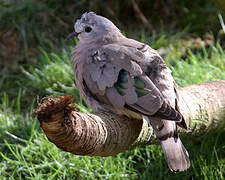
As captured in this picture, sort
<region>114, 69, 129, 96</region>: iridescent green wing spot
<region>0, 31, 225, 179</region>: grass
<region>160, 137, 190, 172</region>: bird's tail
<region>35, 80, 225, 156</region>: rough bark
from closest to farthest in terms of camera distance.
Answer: <region>35, 80, 225, 156</region>: rough bark, <region>160, 137, 190, 172</region>: bird's tail, <region>114, 69, 129, 96</region>: iridescent green wing spot, <region>0, 31, 225, 179</region>: grass

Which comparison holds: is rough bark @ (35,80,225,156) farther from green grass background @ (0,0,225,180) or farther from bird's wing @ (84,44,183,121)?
green grass background @ (0,0,225,180)

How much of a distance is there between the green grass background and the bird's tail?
1.47ft

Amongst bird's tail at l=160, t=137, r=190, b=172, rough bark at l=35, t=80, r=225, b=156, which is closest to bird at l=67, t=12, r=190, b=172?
bird's tail at l=160, t=137, r=190, b=172

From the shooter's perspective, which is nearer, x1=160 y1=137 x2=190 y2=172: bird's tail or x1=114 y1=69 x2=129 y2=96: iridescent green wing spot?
x1=160 y1=137 x2=190 y2=172: bird's tail

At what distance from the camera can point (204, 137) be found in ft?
10.2

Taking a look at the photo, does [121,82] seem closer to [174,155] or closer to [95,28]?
[174,155]

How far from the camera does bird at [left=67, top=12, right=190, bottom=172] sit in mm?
2258

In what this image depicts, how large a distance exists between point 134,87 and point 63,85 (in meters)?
1.52

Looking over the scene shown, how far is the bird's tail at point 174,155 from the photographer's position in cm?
223


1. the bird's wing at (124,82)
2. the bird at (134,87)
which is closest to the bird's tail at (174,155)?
the bird at (134,87)

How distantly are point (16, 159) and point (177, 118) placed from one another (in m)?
1.32

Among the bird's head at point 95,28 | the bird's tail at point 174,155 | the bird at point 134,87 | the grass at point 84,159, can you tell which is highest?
the bird's head at point 95,28

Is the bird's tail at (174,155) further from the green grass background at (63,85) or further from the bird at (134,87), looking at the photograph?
the green grass background at (63,85)

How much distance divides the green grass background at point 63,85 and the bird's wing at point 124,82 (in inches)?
24.9
